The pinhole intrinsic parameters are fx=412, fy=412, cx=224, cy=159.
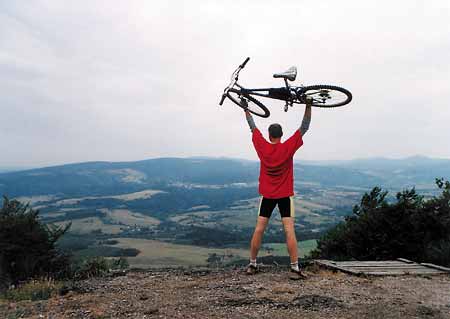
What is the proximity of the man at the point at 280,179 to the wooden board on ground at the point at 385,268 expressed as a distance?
123 centimetres

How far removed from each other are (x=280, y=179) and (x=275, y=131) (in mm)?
918

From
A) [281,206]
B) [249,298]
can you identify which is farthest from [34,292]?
[281,206]

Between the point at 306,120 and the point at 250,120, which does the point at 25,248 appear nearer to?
the point at 250,120

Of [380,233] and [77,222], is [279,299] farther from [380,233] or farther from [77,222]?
[77,222]

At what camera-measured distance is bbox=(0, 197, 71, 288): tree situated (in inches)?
394

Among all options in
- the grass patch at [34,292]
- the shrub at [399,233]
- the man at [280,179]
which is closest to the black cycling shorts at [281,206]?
the man at [280,179]

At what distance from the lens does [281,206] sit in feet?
24.9

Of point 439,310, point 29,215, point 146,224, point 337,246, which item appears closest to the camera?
point 439,310

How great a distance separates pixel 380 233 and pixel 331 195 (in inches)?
7044

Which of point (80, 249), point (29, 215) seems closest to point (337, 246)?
point (29, 215)

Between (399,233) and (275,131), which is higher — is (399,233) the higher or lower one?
the lower one

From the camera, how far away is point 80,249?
69.6 meters

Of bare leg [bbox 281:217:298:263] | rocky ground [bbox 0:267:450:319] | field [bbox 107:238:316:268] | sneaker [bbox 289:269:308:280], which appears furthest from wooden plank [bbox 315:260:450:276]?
field [bbox 107:238:316:268]

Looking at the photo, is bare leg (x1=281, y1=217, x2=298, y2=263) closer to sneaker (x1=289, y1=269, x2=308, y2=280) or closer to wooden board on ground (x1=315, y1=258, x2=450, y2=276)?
sneaker (x1=289, y1=269, x2=308, y2=280)
